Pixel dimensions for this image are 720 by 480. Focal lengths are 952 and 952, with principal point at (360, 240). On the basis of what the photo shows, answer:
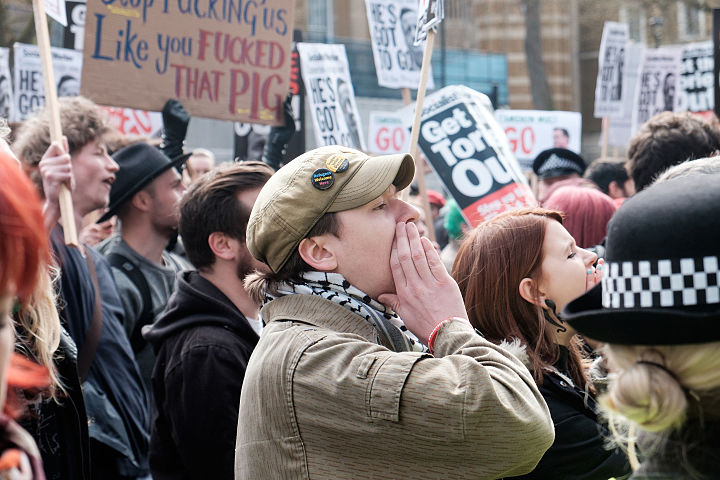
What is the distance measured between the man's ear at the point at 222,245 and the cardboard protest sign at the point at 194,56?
182 centimetres

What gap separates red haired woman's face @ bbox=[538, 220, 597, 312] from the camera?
2924mm

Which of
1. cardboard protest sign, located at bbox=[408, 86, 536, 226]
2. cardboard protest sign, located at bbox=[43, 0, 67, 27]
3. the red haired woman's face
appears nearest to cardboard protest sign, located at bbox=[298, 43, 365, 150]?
cardboard protest sign, located at bbox=[408, 86, 536, 226]

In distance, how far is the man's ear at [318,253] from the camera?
92.0 inches

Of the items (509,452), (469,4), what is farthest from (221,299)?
(469,4)

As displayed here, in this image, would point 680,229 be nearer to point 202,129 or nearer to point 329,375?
point 329,375

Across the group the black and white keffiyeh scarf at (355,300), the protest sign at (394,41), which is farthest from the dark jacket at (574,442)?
the protest sign at (394,41)

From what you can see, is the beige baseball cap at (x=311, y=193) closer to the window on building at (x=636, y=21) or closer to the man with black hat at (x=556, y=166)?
the man with black hat at (x=556, y=166)

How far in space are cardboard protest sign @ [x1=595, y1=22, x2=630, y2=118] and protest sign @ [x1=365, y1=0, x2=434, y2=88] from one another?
2.93 metres

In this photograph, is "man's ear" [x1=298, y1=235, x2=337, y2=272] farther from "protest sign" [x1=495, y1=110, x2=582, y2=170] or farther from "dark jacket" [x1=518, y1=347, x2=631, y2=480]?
"protest sign" [x1=495, y1=110, x2=582, y2=170]

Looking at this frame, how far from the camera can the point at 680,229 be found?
147 centimetres

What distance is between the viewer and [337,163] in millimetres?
2340

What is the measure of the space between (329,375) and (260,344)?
0.83ft

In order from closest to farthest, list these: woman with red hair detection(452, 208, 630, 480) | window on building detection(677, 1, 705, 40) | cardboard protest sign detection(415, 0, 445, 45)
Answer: woman with red hair detection(452, 208, 630, 480)
cardboard protest sign detection(415, 0, 445, 45)
window on building detection(677, 1, 705, 40)

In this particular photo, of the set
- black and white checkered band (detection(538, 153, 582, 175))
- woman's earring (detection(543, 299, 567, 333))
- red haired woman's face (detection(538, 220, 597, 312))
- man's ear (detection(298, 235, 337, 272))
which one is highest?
man's ear (detection(298, 235, 337, 272))
